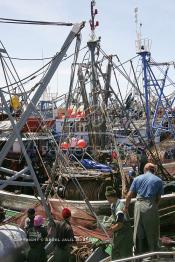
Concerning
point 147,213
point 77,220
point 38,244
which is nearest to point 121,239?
point 147,213

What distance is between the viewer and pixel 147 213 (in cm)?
577

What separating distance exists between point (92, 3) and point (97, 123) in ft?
16.5

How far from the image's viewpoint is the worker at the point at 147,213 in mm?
5770

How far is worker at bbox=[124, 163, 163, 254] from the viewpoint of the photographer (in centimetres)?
577

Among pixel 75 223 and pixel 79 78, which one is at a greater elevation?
pixel 79 78

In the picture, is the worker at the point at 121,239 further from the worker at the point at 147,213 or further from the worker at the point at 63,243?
the worker at the point at 63,243

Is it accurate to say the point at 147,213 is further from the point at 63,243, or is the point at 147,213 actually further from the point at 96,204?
the point at 96,204

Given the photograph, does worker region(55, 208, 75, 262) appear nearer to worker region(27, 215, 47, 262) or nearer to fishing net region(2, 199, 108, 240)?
worker region(27, 215, 47, 262)

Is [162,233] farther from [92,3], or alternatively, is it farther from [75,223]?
[92,3]

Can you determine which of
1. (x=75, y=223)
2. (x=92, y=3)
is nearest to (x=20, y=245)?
(x=75, y=223)

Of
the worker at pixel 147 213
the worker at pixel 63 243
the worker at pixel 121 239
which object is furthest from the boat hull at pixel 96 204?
the worker at pixel 121 239

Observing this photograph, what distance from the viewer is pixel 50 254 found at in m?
6.32

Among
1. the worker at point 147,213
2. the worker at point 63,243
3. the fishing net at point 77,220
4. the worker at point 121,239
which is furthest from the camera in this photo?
the fishing net at point 77,220

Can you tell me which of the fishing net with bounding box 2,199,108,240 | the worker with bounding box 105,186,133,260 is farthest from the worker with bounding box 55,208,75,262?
the fishing net with bounding box 2,199,108,240
